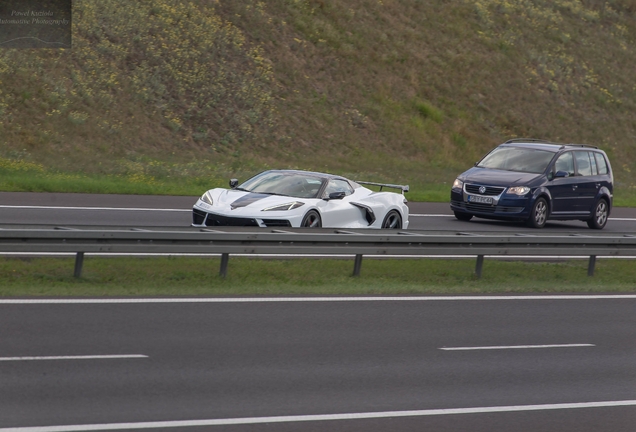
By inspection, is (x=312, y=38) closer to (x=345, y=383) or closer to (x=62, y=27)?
(x=62, y=27)

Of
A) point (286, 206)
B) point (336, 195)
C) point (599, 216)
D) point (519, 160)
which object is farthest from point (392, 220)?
point (599, 216)

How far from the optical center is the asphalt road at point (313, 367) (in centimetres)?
658

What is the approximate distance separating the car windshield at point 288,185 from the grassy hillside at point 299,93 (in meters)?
8.31

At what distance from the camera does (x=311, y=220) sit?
15.6 metres

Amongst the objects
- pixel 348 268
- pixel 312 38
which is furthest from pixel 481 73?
pixel 348 268

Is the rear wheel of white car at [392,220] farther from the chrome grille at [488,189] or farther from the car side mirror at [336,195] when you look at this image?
the chrome grille at [488,189]

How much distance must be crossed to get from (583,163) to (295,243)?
12.1m

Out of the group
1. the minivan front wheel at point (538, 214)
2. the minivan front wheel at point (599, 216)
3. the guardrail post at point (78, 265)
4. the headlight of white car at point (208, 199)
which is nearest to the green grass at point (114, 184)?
the minivan front wheel at point (599, 216)

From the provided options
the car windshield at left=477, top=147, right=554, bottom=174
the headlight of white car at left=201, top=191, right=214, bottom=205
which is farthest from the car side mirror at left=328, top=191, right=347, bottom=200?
the car windshield at left=477, top=147, right=554, bottom=174

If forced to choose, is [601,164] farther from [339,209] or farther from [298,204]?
[298,204]

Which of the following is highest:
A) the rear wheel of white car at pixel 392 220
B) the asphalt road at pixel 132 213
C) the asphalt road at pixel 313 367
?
the rear wheel of white car at pixel 392 220

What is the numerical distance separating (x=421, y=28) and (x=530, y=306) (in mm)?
34106

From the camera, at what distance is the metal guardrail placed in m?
11.4

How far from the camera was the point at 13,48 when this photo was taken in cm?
3200
